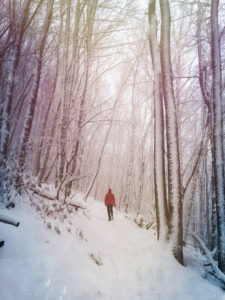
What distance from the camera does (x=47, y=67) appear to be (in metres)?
12.6

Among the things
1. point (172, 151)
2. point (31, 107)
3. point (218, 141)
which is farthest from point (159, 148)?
point (31, 107)

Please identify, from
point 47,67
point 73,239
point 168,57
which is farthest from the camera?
point 47,67

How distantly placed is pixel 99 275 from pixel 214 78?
5.34 metres

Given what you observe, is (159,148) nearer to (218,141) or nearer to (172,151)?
(172,151)

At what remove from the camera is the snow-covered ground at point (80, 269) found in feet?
6.91

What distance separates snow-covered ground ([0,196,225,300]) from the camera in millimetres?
2107

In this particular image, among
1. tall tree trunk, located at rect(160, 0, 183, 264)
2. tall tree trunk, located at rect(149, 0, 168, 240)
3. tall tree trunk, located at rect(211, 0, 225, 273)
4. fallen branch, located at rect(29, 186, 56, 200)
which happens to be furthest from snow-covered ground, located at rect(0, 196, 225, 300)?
fallen branch, located at rect(29, 186, 56, 200)

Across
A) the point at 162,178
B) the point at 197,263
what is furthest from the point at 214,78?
the point at 197,263

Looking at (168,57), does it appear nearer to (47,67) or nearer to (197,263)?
(197,263)

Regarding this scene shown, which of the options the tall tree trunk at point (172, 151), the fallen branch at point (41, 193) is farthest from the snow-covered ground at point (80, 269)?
the fallen branch at point (41, 193)

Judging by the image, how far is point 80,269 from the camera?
2811mm

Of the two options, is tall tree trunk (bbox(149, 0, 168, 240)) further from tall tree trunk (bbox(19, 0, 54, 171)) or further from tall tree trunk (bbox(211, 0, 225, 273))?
tall tree trunk (bbox(19, 0, 54, 171))

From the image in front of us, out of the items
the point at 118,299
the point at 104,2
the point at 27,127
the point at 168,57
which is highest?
the point at 104,2

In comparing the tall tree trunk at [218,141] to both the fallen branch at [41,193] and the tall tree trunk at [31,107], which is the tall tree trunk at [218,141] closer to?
the fallen branch at [41,193]
